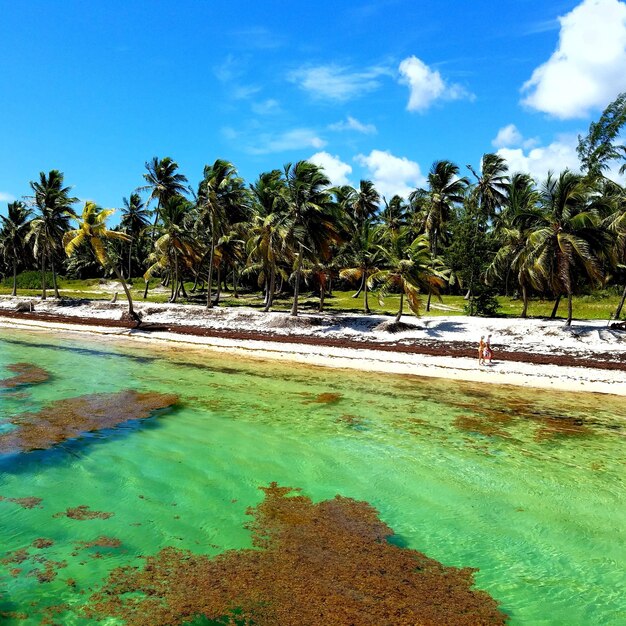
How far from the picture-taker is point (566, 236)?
2834 cm

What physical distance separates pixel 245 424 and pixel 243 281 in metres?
61.4

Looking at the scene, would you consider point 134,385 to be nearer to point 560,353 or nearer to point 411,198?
point 560,353

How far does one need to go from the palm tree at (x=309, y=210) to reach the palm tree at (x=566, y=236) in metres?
14.1

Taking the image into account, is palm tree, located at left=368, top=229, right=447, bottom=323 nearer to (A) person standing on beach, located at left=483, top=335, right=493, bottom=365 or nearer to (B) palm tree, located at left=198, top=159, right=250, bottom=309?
(A) person standing on beach, located at left=483, top=335, right=493, bottom=365

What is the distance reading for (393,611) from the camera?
20.3 feet

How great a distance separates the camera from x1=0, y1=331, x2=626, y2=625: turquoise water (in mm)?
→ 7238

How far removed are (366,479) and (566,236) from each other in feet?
78.3

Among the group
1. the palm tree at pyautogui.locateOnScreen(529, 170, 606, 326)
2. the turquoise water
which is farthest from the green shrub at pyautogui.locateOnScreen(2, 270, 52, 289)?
the palm tree at pyautogui.locateOnScreen(529, 170, 606, 326)

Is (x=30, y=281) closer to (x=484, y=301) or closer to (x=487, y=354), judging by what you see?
(x=484, y=301)

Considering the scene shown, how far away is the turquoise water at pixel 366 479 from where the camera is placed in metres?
7.24

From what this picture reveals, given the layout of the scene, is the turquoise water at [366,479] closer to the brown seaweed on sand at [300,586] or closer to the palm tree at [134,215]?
the brown seaweed on sand at [300,586]

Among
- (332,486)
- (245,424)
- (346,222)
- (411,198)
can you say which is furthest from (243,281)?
(332,486)

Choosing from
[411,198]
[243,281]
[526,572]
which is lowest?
[526,572]

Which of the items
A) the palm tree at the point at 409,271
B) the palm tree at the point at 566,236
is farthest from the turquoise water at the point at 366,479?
the palm tree at the point at 409,271
